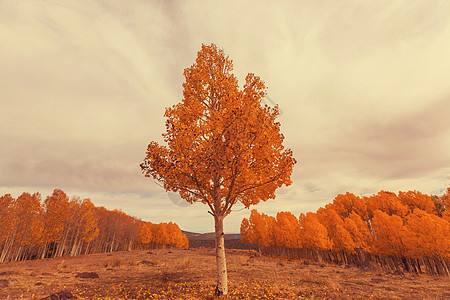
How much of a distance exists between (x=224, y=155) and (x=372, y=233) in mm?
52280

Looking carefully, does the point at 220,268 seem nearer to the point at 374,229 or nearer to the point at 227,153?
the point at 227,153

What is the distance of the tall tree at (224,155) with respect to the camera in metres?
7.84

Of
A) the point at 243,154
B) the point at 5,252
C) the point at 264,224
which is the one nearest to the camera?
the point at 243,154

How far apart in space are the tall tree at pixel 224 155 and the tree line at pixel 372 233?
40.9 meters

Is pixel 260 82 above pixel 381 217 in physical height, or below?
above

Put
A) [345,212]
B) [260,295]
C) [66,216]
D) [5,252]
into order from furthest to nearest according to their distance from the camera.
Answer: [345,212] < [66,216] < [5,252] < [260,295]

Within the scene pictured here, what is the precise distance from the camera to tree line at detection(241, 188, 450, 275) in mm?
32156

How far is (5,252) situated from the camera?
38312mm

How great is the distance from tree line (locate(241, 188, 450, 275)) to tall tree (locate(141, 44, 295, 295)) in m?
40.9

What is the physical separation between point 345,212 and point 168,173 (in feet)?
241

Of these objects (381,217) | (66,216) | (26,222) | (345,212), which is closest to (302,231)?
(381,217)

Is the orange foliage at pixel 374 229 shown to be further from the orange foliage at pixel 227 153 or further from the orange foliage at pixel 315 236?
the orange foliage at pixel 227 153

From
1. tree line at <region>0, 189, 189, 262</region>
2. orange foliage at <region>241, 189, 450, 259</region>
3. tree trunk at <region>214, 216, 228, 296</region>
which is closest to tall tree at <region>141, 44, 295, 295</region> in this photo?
tree trunk at <region>214, 216, 228, 296</region>

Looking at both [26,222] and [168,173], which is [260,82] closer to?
[168,173]
